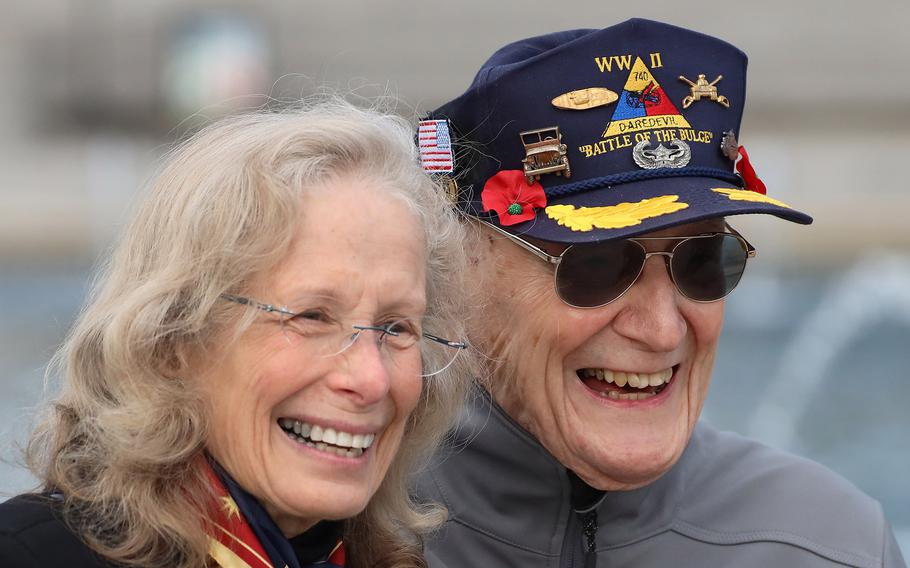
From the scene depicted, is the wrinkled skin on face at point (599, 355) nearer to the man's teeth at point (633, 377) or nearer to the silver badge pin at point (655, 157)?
the man's teeth at point (633, 377)

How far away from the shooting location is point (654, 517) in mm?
2906

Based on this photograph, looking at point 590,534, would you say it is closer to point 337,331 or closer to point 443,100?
point 337,331

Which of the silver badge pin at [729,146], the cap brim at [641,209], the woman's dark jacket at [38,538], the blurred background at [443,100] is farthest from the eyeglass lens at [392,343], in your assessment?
the blurred background at [443,100]

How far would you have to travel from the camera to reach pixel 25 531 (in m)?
2.01

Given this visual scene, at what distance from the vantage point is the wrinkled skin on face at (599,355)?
2.73m

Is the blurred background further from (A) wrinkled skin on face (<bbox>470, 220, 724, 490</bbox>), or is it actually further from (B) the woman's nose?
(B) the woman's nose

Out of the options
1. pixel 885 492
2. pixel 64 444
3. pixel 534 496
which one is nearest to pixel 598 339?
pixel 534 496

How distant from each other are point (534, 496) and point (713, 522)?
0.42 metres

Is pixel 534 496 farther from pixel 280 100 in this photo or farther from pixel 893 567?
pixel 280 100

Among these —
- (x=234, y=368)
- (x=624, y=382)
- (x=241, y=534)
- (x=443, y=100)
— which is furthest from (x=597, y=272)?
(x=443, y=100)

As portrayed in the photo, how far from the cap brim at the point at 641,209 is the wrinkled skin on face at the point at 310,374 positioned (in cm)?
54

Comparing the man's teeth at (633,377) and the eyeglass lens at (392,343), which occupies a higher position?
the eyeglass lens at (392,343)

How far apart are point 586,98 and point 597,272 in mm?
393

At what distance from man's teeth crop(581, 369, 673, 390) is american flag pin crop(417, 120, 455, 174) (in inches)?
22.4
